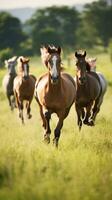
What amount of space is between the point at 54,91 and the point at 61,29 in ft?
331

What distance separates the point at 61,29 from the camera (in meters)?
113

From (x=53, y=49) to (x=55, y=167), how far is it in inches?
158

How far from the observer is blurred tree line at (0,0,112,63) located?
94938 mm

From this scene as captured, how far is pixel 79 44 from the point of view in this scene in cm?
10688

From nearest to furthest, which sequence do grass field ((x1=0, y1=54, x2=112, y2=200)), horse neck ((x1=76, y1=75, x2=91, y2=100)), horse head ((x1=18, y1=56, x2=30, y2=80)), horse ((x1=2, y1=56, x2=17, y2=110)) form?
grass field ((x1=0, y1=54, x2=112, y2=200)), horse neck ((x1=76, y1=75, x2=91, y2=100)), horse head ((x1=18, y1=56, x2=30, y2=80)), horse ((x1=2, y1=56, x2=17, y2=110))

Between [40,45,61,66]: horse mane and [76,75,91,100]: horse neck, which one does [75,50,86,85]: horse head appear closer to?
[76,75,91,100]: horse neck

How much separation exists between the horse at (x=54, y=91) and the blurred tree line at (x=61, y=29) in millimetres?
76760

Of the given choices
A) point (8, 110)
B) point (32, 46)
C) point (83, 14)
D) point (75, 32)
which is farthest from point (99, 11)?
point (8, 110)

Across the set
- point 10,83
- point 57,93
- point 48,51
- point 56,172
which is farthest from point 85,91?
point 10,83

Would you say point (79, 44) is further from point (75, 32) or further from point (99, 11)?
point (99, 11)

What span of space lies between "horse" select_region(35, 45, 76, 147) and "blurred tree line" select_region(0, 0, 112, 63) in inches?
3022

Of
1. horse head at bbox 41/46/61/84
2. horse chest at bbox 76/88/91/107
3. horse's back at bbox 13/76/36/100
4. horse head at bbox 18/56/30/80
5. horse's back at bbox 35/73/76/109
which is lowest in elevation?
horse's back at bbox 13/76/36/100

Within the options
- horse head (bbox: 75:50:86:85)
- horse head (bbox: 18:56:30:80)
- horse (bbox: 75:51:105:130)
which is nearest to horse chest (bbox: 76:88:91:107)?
horse (bbox: 75:51:105:130)

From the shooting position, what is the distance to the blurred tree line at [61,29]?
94938 mm
